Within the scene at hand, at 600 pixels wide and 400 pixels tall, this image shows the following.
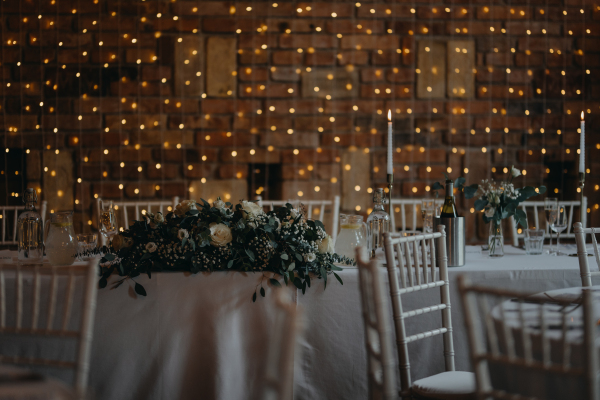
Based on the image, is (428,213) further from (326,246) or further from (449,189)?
(326,246)

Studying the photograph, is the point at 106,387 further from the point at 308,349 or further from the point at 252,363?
the point at 308,349

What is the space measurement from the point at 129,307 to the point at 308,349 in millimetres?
567

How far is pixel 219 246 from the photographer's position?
1555 millimetres

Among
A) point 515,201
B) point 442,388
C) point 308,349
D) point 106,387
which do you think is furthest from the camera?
point 515,201

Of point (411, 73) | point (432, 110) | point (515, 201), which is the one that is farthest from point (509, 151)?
point (515, 201)

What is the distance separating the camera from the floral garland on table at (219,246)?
1531 mm

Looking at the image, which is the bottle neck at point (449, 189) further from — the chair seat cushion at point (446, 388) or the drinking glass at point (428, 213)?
the chair seat cushion at point (446, 388)

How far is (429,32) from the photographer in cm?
314

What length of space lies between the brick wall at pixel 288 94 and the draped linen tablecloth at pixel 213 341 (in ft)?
5.15

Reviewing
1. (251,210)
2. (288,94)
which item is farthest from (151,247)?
(288,94)

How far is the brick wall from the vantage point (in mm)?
3027

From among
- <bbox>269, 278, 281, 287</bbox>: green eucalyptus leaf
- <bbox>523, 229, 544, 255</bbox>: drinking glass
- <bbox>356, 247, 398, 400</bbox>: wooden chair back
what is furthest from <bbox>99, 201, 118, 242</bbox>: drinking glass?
<bbox>523, 229, 544, 255</bbox>: drinking glass

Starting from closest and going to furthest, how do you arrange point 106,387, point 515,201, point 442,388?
point 442,388, point 106,387, point 515,201

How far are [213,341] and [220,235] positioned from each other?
0.32m
